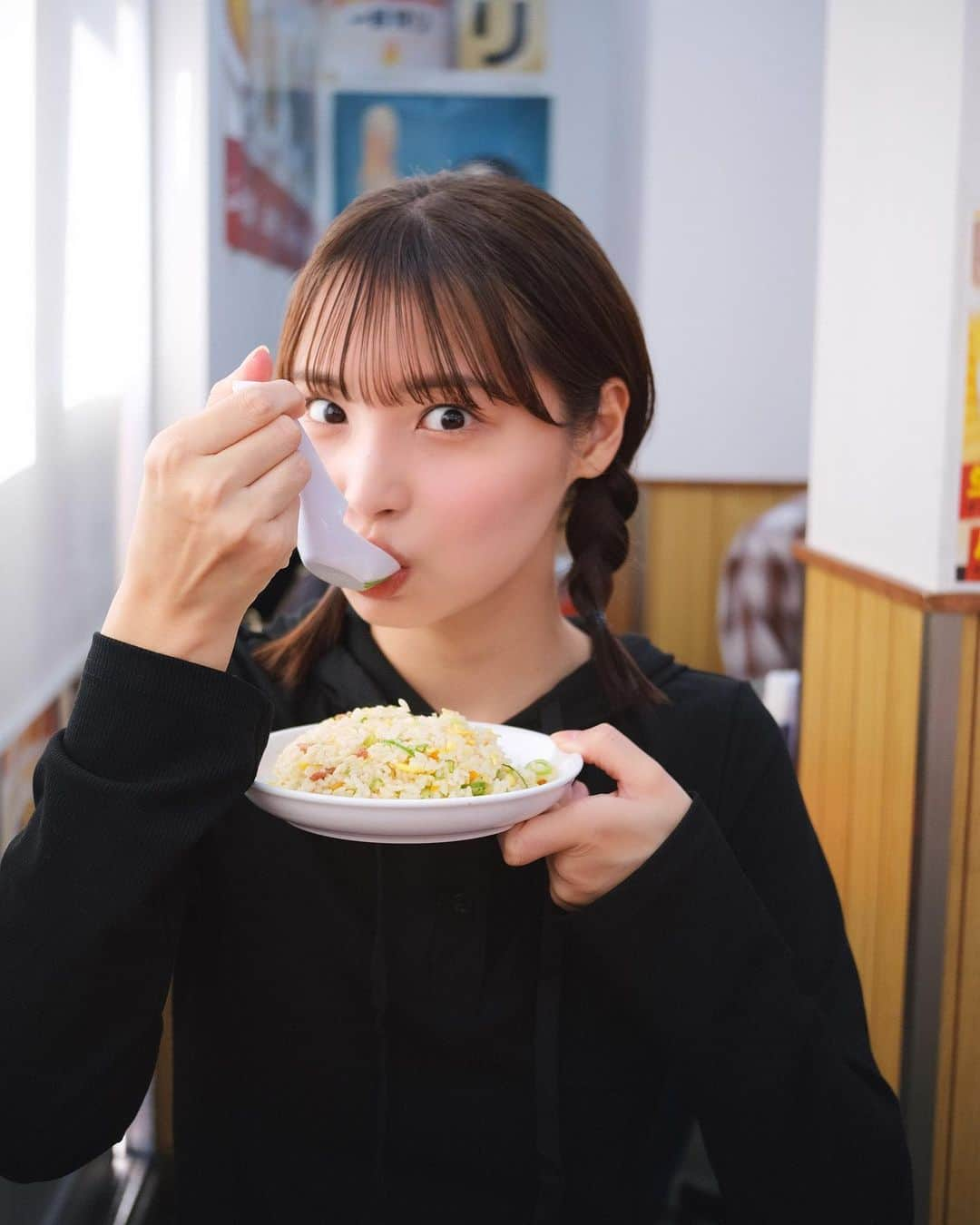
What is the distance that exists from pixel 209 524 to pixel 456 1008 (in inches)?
20.4

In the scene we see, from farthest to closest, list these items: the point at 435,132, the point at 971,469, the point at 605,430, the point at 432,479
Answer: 1. the point at 435,132
2. the point at 971,469
3. the point at 605,430
4. the point at 432,479

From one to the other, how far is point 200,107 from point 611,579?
6.00 ft

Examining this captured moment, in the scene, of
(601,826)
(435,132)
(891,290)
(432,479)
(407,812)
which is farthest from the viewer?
(435,132)

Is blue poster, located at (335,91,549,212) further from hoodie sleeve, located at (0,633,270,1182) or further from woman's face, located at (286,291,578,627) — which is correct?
hoodie sleeve, located at (0,633,270,1182)

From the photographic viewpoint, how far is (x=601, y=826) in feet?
3.30

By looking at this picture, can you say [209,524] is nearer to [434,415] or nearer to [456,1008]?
[434,415]

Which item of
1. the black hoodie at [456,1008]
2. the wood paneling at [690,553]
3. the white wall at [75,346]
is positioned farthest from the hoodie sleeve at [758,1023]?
the wood paneling at [690,553]

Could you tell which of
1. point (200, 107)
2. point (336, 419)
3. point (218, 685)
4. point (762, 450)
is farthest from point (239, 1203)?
point (762, 450)

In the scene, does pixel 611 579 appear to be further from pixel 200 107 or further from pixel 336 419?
pixel 200 107

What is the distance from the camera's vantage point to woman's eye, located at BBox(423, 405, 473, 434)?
113cm

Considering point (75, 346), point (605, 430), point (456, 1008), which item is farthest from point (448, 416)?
point (75, 346)

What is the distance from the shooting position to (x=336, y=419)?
3.78 ft

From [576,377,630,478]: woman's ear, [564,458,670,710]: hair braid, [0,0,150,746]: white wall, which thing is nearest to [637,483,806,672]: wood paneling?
[0,0,150,746]: white wall

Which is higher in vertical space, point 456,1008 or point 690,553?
point 456,1008
